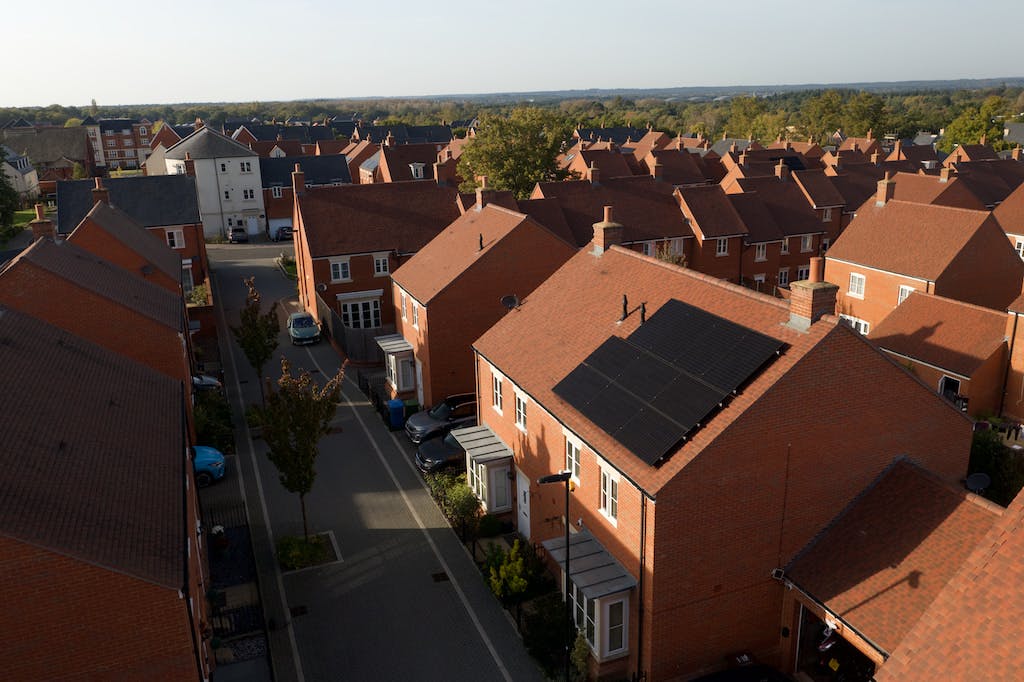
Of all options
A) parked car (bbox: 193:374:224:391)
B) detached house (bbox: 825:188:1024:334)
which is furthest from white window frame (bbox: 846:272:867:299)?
parked car (bbox: 193:374:224:391)

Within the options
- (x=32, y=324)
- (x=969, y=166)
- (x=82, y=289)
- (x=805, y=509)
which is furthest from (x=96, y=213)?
(x=969, y=166)

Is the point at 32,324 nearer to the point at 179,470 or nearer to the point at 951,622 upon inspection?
the point at 179,470

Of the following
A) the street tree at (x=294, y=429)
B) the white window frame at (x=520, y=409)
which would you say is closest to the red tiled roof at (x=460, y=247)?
the white window frame at (x=520, y=409)

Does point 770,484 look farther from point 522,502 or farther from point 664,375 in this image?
point 522,502

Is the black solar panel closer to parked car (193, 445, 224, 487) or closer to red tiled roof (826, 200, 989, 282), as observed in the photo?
parked car (193, 445, 224, 487)

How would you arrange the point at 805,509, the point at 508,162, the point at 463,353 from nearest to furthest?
the point at 805,509, the point at 463,353, the point at 508,162

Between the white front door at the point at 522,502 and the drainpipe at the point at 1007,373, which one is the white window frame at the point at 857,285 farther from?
the white front door at the point at 522,502

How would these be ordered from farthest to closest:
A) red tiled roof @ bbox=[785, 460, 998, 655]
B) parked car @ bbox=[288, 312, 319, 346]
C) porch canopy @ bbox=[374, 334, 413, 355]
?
parked car @ bbox=[288, 312, 319, 346]
porch canopy @ bbox=[374, 334, 413, 355]
red tiled roof @ bbox=[785, 460, 998, 655]
